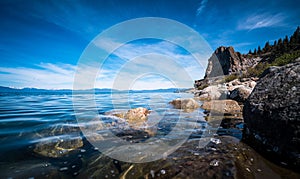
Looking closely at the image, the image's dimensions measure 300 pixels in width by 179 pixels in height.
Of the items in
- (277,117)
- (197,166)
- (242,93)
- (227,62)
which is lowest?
(197,166)

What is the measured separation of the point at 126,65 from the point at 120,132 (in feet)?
13.2

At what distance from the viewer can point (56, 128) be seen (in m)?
5.20

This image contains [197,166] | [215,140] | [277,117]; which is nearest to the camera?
[197,166]

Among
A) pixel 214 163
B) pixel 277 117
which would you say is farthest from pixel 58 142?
pixel 277 117

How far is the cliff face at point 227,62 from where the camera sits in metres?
75.2

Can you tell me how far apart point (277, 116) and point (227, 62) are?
87.7 meters

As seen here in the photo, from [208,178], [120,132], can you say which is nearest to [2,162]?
[120,132]

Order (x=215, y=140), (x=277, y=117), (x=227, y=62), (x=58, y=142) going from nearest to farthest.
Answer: (x=277, y=117)
(x=215, y=140)
(x=58, y=142)
(x=227, y=62)

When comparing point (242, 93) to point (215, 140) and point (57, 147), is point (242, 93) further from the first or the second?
point (57, 147)

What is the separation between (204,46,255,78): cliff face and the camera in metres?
75.2

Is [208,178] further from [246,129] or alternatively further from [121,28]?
[121,28]

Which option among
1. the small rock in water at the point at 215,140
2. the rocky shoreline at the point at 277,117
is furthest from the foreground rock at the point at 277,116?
the small rock in water at the point at 215,140

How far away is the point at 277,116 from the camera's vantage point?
2910 millimetres

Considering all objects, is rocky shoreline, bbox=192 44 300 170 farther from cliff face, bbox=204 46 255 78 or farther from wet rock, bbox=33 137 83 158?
cliff face, bbox=204 46 255 78
